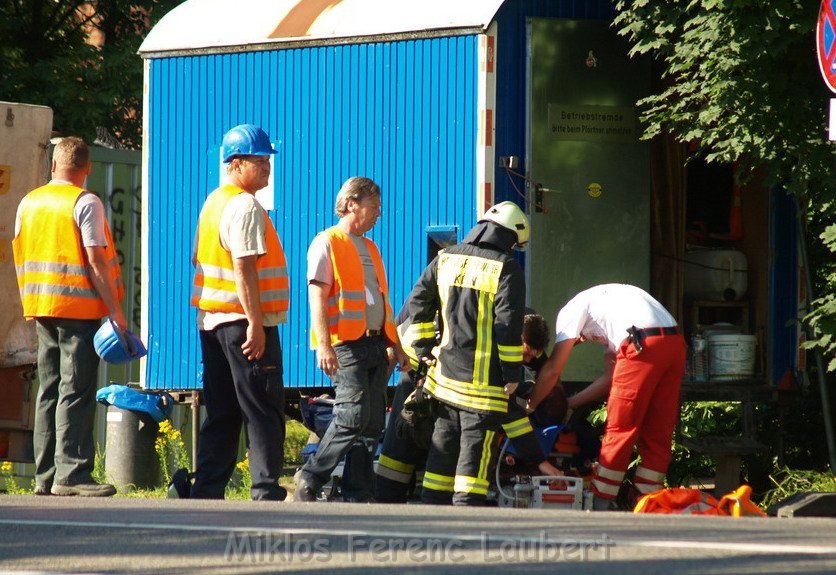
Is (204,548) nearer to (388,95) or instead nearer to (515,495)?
(515,495)

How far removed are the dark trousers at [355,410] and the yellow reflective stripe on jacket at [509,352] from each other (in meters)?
0.63

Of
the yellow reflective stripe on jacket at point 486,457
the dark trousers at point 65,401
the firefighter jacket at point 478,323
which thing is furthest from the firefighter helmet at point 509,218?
the dark trousers at point 65,401

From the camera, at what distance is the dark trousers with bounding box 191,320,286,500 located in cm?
795

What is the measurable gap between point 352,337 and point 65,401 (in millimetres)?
1494

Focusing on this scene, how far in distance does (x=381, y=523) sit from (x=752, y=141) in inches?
175

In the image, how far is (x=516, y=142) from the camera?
Answer: 10477 mm

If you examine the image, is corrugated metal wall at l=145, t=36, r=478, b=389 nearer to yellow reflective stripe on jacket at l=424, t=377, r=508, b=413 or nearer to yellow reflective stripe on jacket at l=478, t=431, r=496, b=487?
yellow reflective stripe on jacket at l=424, t=377, r=508, b=413

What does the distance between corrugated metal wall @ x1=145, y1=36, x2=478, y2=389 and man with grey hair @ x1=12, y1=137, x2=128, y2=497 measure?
2.76 m

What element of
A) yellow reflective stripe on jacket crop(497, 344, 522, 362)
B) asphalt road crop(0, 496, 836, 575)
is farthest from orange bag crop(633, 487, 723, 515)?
asphalt road crop(0, 496, 836, 575)

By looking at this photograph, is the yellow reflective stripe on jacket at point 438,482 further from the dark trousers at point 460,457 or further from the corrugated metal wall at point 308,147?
the corrugated metal wall at point 308,147

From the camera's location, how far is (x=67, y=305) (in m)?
8.30

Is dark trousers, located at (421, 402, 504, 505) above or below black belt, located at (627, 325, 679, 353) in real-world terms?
below

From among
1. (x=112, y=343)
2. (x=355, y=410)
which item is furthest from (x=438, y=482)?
(x=112, y=343)

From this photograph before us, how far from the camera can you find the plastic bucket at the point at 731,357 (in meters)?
11.1
